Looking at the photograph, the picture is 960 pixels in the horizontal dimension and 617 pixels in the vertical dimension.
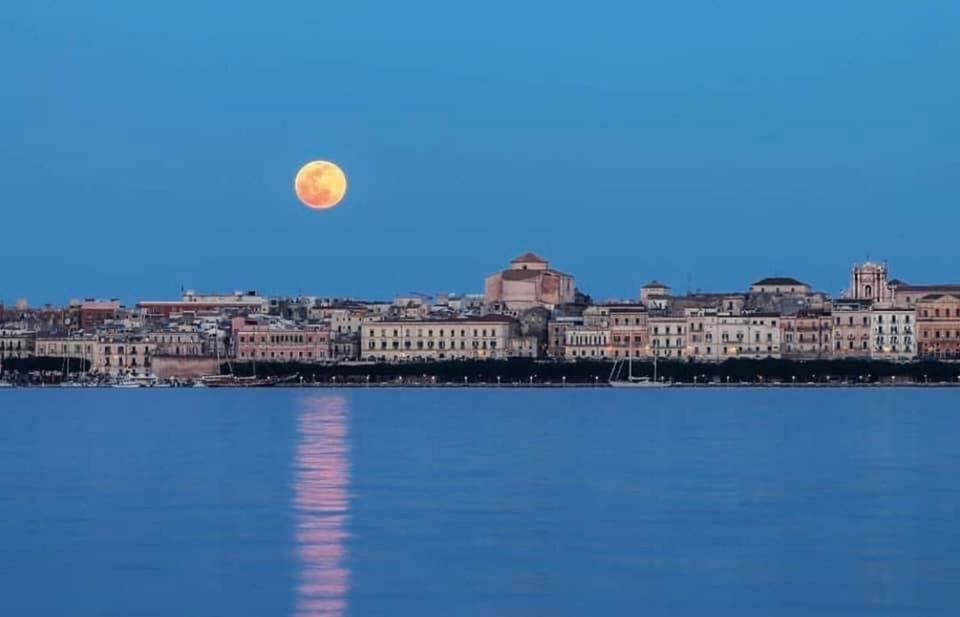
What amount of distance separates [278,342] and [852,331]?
26.3 meters

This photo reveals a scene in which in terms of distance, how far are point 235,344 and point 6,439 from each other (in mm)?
61323

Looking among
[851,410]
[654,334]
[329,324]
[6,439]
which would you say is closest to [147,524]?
[6,439]

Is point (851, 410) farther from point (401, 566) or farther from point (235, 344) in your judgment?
point (235, 344)

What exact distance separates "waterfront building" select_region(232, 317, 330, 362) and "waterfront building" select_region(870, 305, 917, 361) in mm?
→ 25269

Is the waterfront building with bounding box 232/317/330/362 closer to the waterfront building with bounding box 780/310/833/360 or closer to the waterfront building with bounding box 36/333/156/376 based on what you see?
the waterfront building with bounding box 36/333/156/376

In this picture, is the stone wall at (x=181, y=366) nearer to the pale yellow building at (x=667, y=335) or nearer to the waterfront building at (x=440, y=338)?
the waterfront building at (x=440, y=338)

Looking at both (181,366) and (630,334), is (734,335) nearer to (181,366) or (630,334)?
(630,334)

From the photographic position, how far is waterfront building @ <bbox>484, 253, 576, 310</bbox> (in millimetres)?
105188

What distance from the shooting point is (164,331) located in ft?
328

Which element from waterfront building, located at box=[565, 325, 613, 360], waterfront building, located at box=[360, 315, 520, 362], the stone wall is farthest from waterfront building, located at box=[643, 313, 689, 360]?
the stone wall

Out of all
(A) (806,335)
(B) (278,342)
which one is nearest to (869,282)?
(A) (806,335)

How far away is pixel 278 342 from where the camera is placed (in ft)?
326

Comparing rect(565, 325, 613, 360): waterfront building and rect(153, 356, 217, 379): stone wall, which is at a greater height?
rect(565, 325, 613, 360): waterfront building

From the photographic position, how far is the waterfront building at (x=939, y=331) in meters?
93.3
